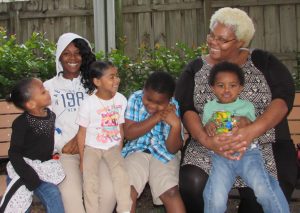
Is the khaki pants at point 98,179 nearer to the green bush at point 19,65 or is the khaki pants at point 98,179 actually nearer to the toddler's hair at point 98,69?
the toddler's hair at point 98,69

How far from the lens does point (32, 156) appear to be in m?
3.90

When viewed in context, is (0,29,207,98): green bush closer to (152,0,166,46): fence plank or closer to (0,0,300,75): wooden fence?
(0,0,300,75): wooden fence

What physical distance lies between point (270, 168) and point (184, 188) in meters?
0.64

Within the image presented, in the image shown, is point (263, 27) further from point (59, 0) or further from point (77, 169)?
point (77, 169)

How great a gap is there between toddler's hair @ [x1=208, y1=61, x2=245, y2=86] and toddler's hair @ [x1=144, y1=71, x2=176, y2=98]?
0.97ft

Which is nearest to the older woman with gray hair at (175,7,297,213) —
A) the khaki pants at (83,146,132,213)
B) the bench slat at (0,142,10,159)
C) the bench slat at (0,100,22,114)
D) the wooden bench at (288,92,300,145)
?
the khaki pants at (83,146,132,213)

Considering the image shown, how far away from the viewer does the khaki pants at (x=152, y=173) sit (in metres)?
3.95

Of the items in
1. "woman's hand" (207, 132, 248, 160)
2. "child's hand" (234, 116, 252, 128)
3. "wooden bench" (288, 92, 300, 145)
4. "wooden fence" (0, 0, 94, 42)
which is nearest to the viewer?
"woman's hand" (207, 132, 248, 160)

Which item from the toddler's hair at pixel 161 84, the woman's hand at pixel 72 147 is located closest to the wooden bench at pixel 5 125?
the woman's hand at pixel 72 147

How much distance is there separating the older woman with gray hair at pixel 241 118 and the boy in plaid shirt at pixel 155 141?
0.11 meters

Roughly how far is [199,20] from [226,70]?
5820mm

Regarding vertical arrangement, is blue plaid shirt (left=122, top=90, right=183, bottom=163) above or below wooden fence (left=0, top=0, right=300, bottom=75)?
below

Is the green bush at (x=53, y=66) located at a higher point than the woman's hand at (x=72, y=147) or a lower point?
higher

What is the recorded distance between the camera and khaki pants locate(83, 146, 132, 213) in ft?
12.4
